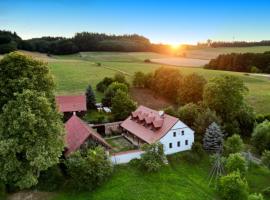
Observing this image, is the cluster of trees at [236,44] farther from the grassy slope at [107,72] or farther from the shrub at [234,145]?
the shrub at [234,145]

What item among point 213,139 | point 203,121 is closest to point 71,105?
point 203,121

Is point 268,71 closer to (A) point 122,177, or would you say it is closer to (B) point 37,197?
(A) point 122,177

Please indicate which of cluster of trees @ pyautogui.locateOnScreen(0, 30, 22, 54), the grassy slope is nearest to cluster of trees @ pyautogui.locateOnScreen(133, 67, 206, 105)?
the grassy slope

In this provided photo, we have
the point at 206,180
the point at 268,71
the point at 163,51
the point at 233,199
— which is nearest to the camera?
the point at 233,199

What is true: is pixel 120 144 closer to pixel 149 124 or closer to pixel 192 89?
pixel 149 124

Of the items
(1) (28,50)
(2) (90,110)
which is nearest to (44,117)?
(2) (90,110)

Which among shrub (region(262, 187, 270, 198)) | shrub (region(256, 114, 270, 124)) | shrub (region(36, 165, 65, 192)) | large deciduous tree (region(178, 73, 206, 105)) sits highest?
large deciduous tree (region(178, 73, 206, 105))

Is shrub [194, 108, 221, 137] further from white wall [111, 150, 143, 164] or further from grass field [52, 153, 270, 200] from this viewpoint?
white wall [111, 150, 143, 164]
